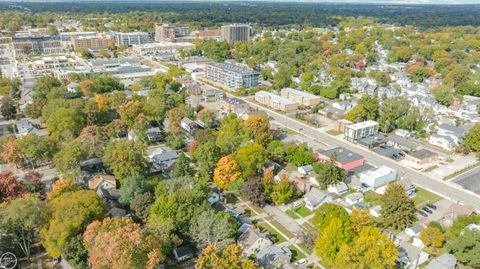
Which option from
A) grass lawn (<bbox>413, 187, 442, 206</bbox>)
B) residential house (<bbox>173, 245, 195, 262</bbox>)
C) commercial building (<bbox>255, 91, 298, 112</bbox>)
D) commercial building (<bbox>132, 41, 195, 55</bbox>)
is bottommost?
grass lawn (<bbox>413, 187, 442, 206</bbox>)

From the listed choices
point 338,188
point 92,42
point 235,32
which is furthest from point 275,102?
point 92,42

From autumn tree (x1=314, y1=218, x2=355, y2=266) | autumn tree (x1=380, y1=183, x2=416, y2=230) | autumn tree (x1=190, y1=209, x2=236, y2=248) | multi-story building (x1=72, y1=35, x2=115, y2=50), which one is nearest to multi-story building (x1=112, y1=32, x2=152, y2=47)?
multi-story building (x1=72, y1=35, x2=115, y2=50)

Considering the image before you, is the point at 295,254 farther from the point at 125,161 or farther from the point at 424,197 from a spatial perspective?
the point at 125,161

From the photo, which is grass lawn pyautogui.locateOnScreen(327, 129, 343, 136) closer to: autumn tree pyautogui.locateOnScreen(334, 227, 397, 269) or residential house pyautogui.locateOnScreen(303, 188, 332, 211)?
residential house pyautogui.locateOnScreen(303, 188, 332, 211)

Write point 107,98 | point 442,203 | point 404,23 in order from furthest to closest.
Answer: point 404,23, point 107,98, point 442,203

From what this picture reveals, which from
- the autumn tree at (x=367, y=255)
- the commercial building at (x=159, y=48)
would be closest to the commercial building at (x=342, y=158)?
the autumn tree at (x=367, y=255)

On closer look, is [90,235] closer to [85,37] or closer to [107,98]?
[107,98]

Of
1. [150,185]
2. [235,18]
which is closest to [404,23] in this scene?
[235,18]
